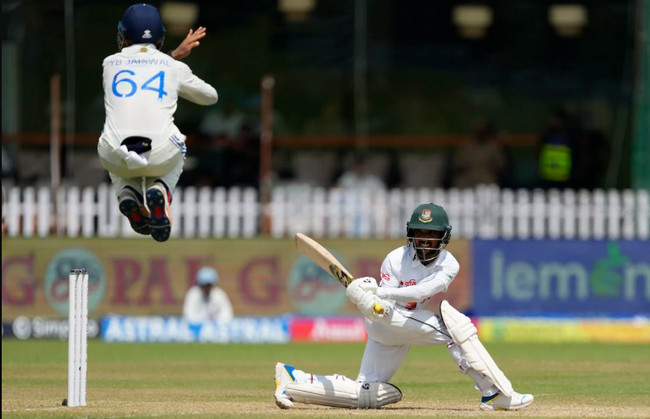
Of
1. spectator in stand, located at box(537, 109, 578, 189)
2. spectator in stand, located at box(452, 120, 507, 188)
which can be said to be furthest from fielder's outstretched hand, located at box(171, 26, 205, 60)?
spectator in stand, located at box(537, 109, 578, 189)

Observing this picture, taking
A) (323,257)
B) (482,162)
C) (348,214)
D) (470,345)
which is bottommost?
(470,345)

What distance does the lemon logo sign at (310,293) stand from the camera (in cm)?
1833

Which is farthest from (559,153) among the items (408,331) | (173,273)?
(408,331)

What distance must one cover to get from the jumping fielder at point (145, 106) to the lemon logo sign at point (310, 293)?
9436 millimetres

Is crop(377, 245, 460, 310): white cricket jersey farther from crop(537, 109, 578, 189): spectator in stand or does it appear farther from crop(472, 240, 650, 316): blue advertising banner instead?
crop(537, 109, 578, 189): spectator in stand

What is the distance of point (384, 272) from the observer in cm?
883

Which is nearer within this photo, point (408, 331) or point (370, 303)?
point (370, 303)

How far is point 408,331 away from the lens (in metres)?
8.70

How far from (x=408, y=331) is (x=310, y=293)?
31.8ft

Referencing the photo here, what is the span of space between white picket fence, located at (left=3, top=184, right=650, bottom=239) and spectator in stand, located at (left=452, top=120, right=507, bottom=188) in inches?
37.8

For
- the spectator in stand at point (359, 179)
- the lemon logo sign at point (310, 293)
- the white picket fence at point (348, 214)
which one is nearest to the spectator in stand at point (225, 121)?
the white picket fence at point (348, 214)

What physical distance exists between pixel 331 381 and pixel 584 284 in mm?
10007

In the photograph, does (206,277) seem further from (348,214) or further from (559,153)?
(559,153)

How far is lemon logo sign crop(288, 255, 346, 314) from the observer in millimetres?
18328
